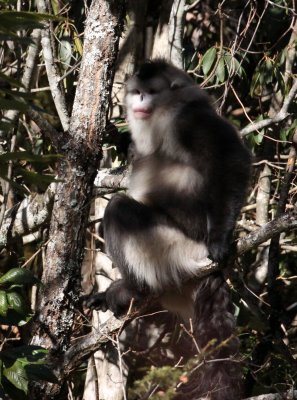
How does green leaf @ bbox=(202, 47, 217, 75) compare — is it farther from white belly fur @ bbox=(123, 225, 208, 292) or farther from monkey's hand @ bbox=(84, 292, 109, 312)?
monkey's hand @ bbox=(84, 292, 109, 312)

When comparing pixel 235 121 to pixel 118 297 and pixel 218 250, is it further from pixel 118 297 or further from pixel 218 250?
pixel 218 250

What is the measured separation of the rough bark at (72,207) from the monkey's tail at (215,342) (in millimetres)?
862

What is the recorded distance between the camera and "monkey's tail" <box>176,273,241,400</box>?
4.11 m

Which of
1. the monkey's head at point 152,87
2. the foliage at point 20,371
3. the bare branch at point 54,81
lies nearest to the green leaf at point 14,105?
the foliage at point 20,371

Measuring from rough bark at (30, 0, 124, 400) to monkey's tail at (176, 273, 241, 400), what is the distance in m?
0.86

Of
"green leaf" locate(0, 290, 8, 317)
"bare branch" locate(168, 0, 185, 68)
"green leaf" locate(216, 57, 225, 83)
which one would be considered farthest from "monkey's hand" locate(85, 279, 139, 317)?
"bare branch" locate(168, 0, 185, 68)

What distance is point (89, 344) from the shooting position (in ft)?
13.1

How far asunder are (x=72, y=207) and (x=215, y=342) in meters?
1.24

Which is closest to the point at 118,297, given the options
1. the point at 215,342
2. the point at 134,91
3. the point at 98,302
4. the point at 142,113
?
the point at 98,302

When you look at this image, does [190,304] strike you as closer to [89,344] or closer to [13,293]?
[89,344]

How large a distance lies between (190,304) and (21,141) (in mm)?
2873

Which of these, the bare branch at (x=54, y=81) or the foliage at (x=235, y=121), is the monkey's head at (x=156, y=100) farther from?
the bare branch at (x=54, y=81)

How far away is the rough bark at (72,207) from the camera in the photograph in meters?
3.80

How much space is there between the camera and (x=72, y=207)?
3805mm
